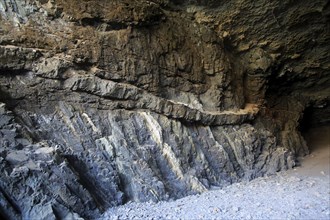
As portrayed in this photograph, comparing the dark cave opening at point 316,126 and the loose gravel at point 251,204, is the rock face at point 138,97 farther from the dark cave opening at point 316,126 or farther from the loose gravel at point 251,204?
the dark cave opening at point 316,126

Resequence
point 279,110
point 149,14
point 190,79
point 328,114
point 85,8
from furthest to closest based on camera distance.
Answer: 1. point 328,114
2. point 279,110
3. point 190,79
4. point 149,14
5. point 85,8

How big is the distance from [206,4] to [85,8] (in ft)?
10.4

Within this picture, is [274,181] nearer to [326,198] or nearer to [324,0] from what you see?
[326,198]

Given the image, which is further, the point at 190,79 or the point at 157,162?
the point at 190,79

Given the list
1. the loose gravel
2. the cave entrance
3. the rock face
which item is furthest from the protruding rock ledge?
the cave entrance

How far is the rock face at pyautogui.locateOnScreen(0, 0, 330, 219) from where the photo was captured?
3816mm

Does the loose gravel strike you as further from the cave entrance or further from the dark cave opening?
the dark cave opening

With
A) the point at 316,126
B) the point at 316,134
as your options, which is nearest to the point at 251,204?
the point at 316,134

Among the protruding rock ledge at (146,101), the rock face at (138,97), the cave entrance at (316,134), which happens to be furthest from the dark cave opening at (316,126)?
the protruding rock ledge at (146,101)

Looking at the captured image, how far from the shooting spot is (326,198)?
4.04 m

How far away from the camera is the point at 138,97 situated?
18.0 ft

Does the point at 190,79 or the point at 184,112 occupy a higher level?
the point at 190,79

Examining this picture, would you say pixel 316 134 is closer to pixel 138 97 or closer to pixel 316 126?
pixel 316 126

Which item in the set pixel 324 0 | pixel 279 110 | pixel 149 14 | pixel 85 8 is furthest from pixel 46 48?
pixel 279 110
